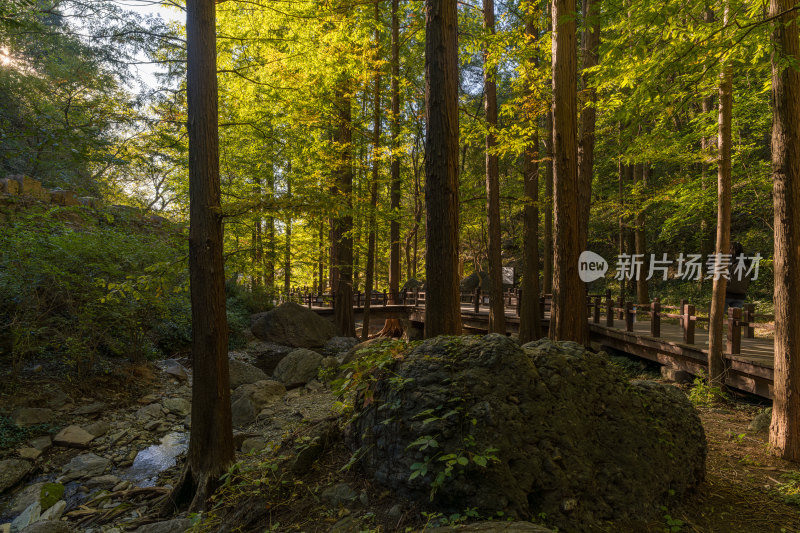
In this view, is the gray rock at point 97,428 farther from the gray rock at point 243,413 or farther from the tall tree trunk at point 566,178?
the tall tree trunk at point 566,178

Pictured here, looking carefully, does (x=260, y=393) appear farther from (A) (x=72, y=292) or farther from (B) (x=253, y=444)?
(A) (x=72, y=292)

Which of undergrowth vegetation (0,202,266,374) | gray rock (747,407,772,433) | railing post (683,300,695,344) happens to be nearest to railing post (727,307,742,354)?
railing post (683,300,695,344)

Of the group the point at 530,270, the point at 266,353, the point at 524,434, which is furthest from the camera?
the point at 266,353

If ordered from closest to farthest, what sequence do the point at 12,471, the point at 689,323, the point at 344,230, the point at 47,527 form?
the point at 47,527 < the point at 12,471 < the point at 689,323 < the point at 344,230

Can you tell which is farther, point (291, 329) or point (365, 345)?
point (291, 329)

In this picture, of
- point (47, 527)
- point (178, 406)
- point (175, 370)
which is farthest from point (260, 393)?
point (47, 527)

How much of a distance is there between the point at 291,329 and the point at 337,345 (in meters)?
2.10

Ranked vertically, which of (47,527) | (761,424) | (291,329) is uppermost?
(761,424)

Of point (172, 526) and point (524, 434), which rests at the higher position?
point (524, 434)

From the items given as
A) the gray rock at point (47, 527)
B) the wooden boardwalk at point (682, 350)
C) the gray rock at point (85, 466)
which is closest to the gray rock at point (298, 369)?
the gray rock at point (85, 466)

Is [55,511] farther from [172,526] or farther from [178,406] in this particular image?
[178,406]

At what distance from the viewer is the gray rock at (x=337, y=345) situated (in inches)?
540

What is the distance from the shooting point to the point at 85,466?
18.9ft

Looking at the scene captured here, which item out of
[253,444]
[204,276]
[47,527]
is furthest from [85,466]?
[204,276]
